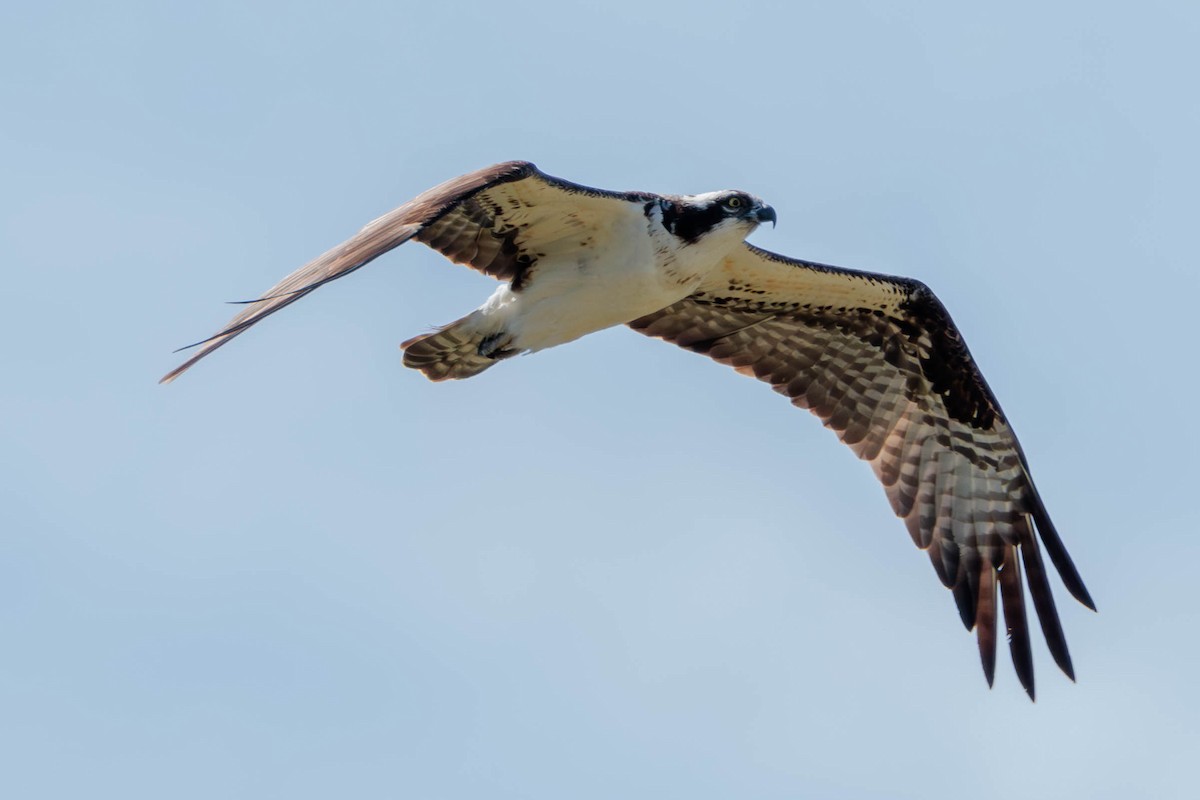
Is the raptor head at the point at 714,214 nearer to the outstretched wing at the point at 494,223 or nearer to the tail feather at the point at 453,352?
the outstretched wing at the point at 494,223

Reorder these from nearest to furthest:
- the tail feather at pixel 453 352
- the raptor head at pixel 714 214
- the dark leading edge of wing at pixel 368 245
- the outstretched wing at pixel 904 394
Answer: the dark leading edge of wing at pixel 368 245 → the raptor head at pixel 714 214 → the tail feather at pixel 453 352 → the outstretched wing at pixel 904 394

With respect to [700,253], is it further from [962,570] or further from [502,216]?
[962,570]

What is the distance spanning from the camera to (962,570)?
506 inches

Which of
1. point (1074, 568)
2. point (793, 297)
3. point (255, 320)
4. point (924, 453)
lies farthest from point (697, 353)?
point (255, 320)

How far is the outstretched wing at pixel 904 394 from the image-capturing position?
12719 millimetres

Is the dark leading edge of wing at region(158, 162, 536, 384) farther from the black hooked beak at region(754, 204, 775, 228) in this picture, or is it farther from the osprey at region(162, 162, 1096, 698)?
the black hooked beak at region(754, 204, 775, 228)

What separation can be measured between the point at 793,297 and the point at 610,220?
86.5 inches

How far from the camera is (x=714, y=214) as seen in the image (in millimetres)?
11195

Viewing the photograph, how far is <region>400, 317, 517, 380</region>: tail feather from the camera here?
1166cm

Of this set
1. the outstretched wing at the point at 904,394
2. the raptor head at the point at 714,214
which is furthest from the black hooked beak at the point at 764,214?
the outstretched wing at the point at 904,394

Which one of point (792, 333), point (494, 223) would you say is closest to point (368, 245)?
point (494, 223)

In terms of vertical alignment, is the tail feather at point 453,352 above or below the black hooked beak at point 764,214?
below

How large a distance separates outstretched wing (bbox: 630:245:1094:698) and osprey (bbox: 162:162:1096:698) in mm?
11

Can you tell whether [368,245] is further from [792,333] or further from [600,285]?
[792,333]
